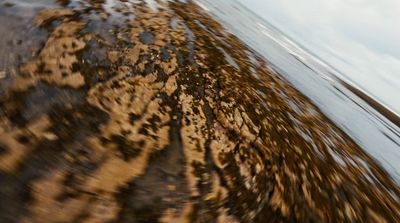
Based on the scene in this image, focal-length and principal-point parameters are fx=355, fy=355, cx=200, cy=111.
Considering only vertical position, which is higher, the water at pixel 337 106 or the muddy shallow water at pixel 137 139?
the muddy shallow water at pixel 137 139

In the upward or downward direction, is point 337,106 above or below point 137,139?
below

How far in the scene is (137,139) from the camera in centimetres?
290

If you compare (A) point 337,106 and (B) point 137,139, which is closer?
(B) point 137,139

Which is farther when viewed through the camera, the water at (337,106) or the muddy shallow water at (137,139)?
the water at (337,106)

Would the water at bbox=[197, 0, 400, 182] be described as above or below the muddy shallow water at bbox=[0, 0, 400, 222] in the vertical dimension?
below

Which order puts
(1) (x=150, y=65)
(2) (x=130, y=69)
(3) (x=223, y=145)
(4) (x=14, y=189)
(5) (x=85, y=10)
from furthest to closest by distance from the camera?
(5) (x=85, y=10), (1) (x=150, y=65), (2) (x=130, y=69), (3) (x=223, y=145), (4) (x=14, y=189)

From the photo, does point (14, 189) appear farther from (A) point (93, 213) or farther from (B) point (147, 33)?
(B) point (147, 33)

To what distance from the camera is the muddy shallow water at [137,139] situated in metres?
2.21

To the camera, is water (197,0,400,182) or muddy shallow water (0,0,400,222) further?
water (197,0,400,182)

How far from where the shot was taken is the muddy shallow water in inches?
86.8

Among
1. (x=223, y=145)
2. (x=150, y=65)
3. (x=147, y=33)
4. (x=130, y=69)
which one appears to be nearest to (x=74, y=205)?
(x=223, y=145)

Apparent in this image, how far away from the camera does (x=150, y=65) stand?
4.17m

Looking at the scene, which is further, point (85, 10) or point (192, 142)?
point (85, 10)

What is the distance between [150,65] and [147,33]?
127 cm
